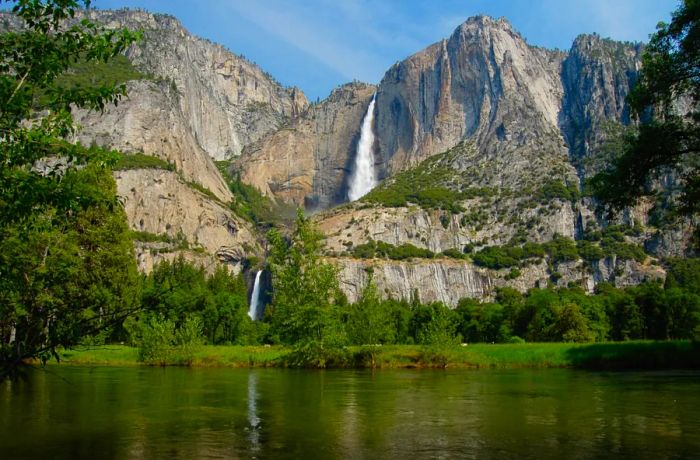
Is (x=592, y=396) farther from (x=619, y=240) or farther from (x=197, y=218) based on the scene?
(x=197, y=218)

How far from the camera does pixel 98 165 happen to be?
34.7ft

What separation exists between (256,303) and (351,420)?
155 metres

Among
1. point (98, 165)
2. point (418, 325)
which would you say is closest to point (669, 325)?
point (418, 325)

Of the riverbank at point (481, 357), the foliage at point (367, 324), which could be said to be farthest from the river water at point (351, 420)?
the foliage at point (367, 324)

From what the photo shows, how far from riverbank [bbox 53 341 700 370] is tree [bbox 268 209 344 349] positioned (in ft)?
7.05

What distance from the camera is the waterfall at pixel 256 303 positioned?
16812 centimetres

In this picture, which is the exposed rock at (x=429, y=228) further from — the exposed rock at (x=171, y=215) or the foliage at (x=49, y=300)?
the foliage at (x=49, y=300)

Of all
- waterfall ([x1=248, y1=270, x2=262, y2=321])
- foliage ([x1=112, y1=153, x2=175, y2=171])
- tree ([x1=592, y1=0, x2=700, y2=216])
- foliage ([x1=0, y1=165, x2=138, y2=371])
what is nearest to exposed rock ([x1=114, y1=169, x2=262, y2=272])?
foliage ([x1=112, y1=153, x2=175, y2=171])

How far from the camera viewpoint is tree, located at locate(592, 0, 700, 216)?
2000 cm

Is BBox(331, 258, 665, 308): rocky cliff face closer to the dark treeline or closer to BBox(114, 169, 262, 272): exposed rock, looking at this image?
the dark treeline

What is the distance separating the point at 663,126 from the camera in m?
20.5

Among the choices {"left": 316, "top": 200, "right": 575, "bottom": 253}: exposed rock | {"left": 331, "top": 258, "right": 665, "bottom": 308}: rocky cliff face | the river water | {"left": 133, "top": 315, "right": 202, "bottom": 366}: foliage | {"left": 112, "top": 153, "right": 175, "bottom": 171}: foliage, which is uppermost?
{"left": 112, "top": 153, "right": 175, "bottom": 171}: foliage

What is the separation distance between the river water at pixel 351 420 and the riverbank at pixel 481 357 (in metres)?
17.6

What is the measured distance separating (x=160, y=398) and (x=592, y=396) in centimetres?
2020
